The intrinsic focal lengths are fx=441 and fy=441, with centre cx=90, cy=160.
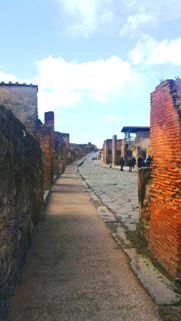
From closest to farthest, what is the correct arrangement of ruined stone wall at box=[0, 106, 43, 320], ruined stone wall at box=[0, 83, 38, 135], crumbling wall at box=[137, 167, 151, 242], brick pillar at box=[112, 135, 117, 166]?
ruined stone wall at box=[0, 106, 43, 320] → crumbling wall at box=[137, 167, 151, 242] → ruined stone wall at box=[0, 83, 38, 135] → brick pillar at box=[112, 135, 117, 166]

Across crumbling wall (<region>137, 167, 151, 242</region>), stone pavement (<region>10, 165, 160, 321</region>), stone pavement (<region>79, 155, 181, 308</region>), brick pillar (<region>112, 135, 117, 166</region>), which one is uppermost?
brick pillar (<region>112, 135, 117, 166</region>)

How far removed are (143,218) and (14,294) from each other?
3.13m

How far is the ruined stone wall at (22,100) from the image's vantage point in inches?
608

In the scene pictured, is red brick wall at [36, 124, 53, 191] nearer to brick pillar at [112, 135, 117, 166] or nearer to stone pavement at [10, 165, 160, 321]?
stone pavement at [10, 165, 160, 321]

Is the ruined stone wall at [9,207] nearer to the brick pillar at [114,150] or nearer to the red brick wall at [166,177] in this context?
the red brick wall at [166,177]

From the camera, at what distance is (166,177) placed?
5723 millimetres

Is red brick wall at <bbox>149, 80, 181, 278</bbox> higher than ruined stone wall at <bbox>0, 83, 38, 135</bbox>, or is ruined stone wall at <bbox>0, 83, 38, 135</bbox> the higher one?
ruined stone wall at <bbox>0, 83, 38, 135</bbox>

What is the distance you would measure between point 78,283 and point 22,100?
11.3 m

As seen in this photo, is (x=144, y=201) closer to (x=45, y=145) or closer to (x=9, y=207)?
(x=9, y=207)

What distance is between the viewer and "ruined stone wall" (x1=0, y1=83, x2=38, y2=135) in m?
15.4

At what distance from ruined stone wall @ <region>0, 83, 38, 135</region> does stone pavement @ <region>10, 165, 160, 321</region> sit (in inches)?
296

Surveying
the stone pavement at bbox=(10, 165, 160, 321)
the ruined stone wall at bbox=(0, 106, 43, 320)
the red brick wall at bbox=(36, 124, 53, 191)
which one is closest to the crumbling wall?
the stone pavement at bbox=(10, 165, 160, 321)

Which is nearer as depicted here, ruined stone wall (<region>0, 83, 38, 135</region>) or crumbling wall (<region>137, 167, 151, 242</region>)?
crumbling wall (<region>137, 167, 151, 242</region>)

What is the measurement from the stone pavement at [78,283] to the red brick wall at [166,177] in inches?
20.6
